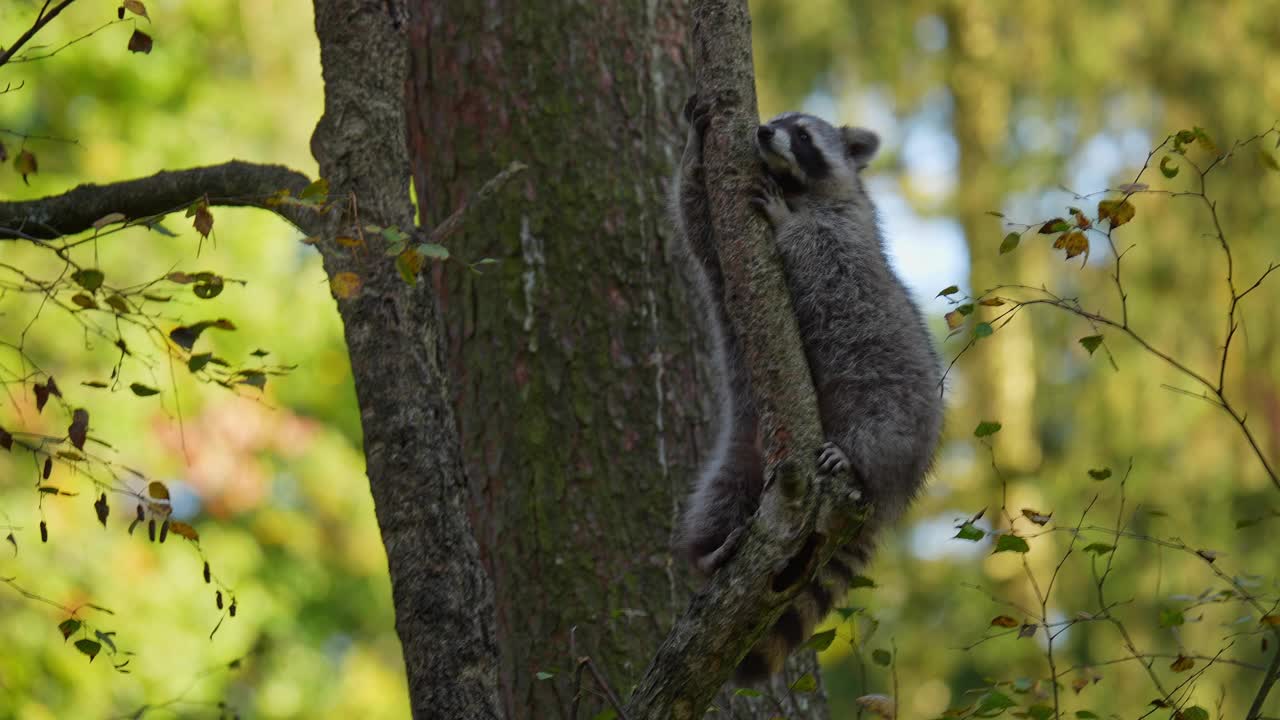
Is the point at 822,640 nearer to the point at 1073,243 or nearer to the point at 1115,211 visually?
the point at 1073,243

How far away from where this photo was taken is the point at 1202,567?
8008mm

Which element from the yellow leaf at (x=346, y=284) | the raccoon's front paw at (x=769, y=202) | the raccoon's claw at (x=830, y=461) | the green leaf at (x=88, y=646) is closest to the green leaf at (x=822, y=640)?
the raccoon's claw at (x=830, y=461)

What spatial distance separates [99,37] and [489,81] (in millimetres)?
5104

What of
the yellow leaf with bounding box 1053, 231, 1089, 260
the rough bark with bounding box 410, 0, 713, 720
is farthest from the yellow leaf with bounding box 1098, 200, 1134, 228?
the rough bark with bounding box 410, 0, 713, 720

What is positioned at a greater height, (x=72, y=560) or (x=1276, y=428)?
(x=1276, y=428)

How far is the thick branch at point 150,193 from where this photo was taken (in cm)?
328

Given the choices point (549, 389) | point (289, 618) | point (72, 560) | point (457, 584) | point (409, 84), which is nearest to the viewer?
point (457, 584)

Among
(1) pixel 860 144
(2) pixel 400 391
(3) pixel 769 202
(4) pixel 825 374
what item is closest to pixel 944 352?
(1) pixel 860 144

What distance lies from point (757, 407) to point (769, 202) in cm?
75

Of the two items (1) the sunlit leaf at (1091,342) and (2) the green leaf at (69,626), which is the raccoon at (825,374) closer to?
(1) the sunlit leaf at (1091,342)

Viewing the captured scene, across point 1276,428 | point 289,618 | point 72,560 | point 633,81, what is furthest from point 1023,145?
point 72,560

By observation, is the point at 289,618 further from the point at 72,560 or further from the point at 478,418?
the point at 478,418

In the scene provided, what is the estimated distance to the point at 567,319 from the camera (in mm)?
4121

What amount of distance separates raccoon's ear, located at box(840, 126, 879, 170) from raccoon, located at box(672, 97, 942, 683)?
24.9 inches
